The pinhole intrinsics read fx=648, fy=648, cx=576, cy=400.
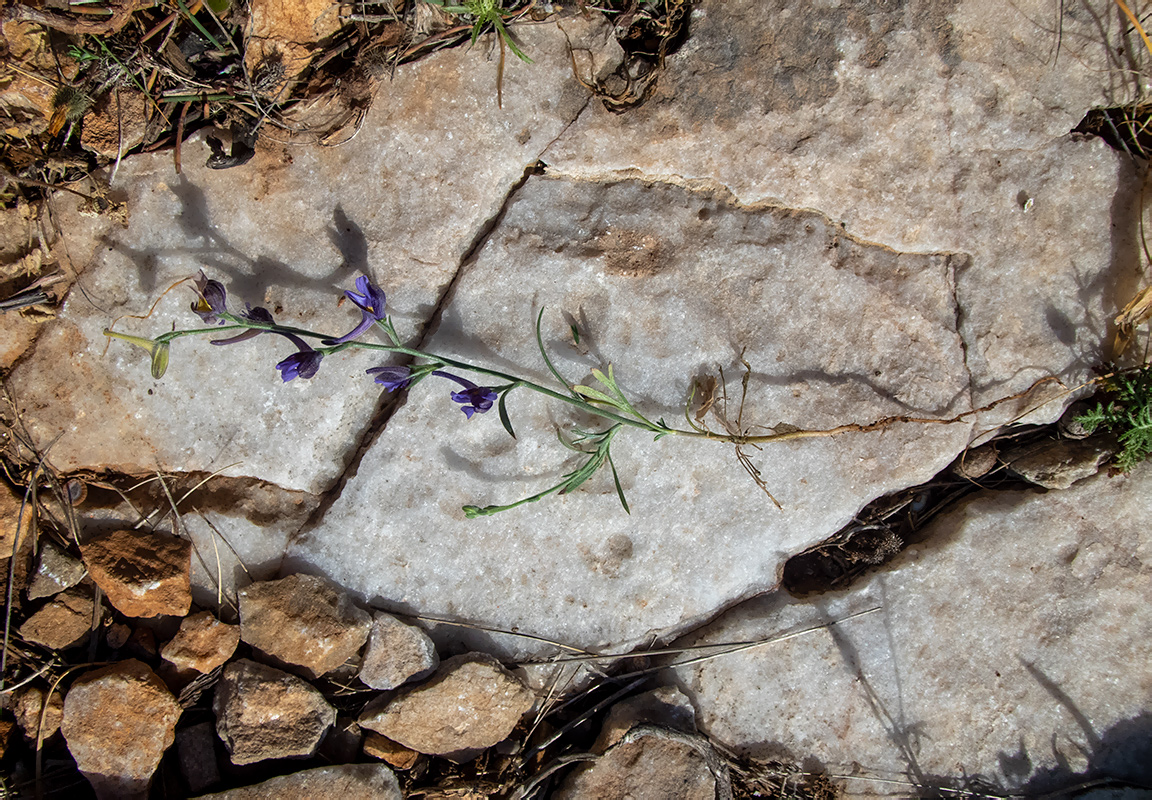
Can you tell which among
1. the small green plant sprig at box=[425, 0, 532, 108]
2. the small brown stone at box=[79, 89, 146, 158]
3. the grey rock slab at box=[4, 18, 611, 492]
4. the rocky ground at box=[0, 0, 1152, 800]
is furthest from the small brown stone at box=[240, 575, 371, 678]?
the small green plant sprig at box=[425, 0, 532, 108]

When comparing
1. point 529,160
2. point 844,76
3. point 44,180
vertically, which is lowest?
point 44,180

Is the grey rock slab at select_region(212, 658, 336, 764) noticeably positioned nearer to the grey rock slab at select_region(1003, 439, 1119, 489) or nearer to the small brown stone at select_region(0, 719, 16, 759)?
the small brown stone at select_region(0, 719, 16, 759)

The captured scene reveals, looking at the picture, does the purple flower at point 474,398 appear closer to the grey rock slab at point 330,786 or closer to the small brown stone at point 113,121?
the grey rock slab at point 330,786

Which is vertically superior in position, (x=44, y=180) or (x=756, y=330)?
(x=756, y=330)

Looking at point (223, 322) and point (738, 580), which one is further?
point (738, 580)

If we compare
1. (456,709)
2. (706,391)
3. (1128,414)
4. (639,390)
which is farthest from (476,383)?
(1128,414)

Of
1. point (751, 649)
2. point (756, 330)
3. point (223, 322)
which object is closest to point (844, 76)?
point (756, 330)

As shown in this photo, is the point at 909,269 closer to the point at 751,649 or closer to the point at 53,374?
the point at 751,649
